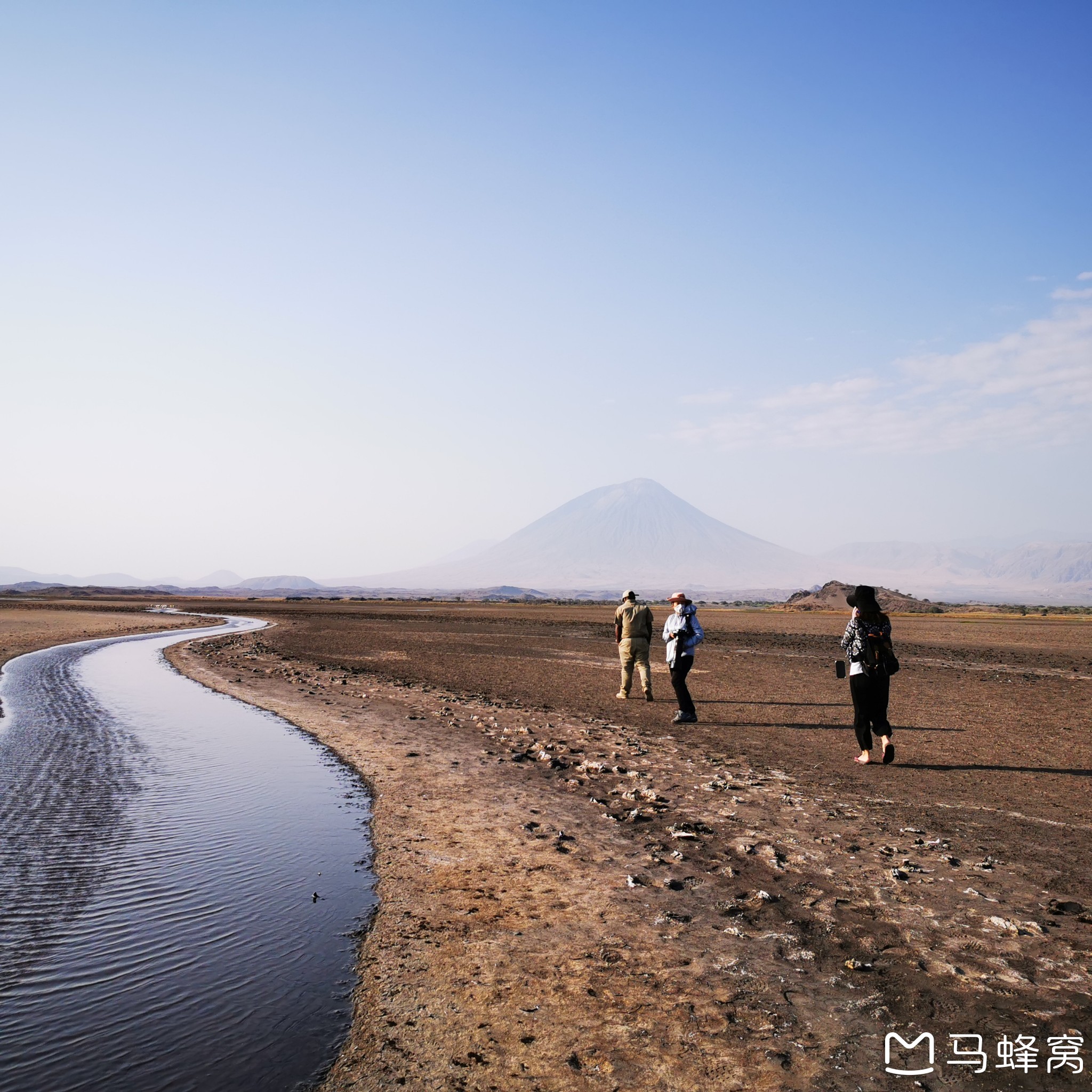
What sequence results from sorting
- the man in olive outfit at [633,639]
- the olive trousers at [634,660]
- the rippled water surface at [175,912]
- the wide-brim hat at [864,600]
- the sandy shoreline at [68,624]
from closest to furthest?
the rippled water surface at [175,912], the wide-brim hat at [864,600], the man in olive outfit at [633,639], the olive trousers at [634,660], the sandy shoreline at [68,624]

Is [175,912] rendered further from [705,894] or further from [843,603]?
[843,603]

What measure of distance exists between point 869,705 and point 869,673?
452 mm

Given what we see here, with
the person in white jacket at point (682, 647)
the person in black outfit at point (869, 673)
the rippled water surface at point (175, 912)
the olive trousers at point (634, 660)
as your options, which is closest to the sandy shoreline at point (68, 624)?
the rippled water surface at point (175, 912)

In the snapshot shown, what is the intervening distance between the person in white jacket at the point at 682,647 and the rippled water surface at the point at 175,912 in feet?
20.1

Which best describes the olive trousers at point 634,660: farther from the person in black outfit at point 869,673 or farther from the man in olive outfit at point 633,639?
the person in black outfit at point 869,673

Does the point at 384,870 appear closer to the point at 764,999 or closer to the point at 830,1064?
the point at 764,999

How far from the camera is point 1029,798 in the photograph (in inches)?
356

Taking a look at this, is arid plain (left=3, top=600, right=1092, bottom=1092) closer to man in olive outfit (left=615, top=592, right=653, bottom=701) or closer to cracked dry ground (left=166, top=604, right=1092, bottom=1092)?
cracked dry ground (left=166, top=604, right=1092, bottom=1092)

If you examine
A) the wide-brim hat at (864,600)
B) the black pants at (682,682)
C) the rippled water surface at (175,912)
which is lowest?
the rippled water surface at (175,912)

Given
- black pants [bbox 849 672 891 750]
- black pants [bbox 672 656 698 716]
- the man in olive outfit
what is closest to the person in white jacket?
black pants [bbox 672 656 698 716]

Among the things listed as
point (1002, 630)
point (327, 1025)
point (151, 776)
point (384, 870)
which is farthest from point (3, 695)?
point (1002, 630)

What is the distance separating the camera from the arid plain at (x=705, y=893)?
13.4 ft

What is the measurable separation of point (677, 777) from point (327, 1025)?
612cm

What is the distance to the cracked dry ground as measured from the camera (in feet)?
13.4
